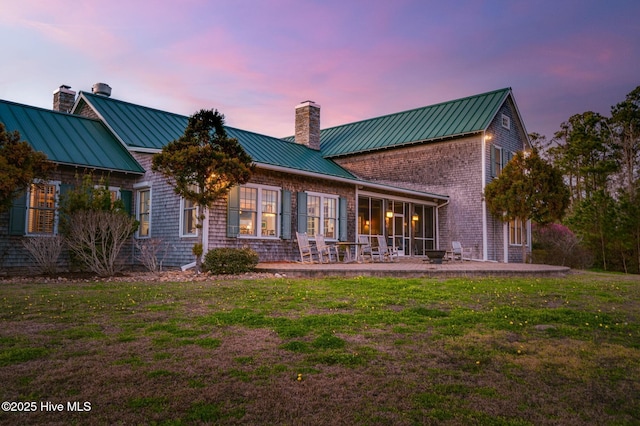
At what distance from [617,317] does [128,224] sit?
992 cm

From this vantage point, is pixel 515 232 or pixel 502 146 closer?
pixel 502 146

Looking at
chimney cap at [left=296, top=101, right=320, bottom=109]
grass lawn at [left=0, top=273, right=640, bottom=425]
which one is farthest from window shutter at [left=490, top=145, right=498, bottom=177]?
grass lawn at [left=0, top=273, right=640, bottom=425]

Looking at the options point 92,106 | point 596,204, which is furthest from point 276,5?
point 596,204

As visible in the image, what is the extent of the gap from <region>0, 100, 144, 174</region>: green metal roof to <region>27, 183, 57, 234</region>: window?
963mm

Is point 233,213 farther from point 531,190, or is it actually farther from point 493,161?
point 493,161

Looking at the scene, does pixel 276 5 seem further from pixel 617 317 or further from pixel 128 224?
pixel 617 317

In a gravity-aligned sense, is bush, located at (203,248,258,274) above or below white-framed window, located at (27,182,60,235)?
below

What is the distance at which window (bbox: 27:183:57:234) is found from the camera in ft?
42.1

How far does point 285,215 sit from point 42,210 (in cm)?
655

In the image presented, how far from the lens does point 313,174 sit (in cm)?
1543

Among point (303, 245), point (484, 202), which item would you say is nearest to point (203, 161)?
point (303, 245)

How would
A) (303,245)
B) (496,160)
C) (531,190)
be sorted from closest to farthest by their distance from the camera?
1. (303,245)
2. (531,190)
3. (496,160)

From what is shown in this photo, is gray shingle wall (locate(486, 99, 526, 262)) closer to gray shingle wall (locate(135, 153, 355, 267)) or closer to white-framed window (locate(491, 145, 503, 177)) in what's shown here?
white-framed window (locate(491, 145, 503, 177))

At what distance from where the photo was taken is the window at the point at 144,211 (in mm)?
14570
